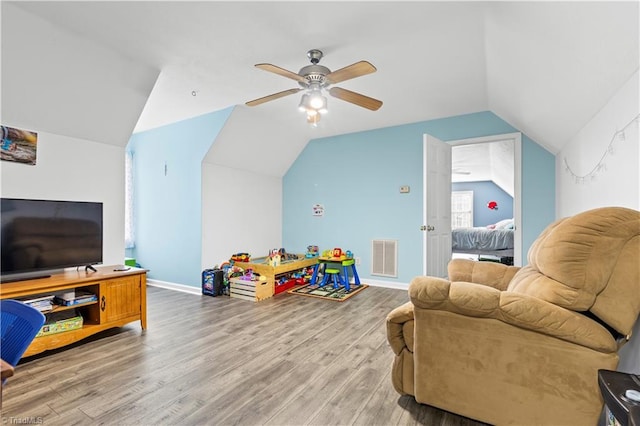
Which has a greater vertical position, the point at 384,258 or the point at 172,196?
the point at 172,196

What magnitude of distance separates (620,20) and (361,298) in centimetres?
349

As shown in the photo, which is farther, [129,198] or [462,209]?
[462,209]

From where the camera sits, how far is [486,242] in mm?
6285

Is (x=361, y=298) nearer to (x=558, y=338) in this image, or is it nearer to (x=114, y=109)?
(x=558, y=338)

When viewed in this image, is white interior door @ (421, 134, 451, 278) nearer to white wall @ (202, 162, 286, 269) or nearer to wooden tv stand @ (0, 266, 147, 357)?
white wall @ (202, 162, 286, 269)

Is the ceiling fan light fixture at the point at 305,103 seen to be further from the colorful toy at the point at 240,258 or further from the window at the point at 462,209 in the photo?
the window at the point at 462,209

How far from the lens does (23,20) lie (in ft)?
6.94

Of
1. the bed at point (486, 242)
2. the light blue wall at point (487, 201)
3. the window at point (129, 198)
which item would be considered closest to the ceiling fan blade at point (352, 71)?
the window at point (129, 198)

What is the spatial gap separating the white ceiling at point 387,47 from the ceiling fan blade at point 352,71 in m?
0.31

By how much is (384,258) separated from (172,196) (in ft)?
11.2

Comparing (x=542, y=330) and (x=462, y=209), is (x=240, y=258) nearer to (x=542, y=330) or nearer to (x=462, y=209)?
(x=542, y=330)

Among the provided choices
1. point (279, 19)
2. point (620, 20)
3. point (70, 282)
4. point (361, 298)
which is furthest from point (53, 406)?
point (620, 20)

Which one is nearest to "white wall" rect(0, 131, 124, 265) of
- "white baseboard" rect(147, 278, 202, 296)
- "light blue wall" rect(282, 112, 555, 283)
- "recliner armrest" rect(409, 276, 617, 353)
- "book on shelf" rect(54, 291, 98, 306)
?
"book on shelf" rect(54, 291, 98, 306)

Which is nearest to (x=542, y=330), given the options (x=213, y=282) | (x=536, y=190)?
(x=536, y=190)
